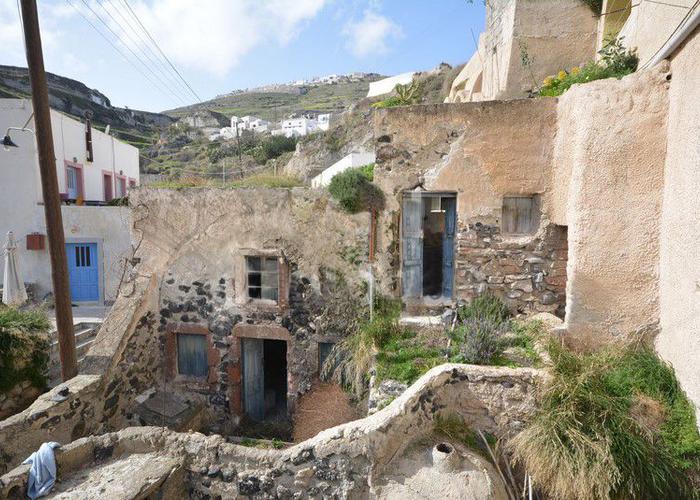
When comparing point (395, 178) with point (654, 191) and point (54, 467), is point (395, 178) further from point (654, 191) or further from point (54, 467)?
point (54, 467)

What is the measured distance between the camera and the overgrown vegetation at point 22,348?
6863 millimetres

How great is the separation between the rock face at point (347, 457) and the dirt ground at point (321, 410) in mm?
1978

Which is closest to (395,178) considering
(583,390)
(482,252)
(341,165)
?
(482,252)

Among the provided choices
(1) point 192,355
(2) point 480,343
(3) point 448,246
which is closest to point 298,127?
(1) point 192,355

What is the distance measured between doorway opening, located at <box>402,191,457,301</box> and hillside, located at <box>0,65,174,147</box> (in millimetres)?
27533

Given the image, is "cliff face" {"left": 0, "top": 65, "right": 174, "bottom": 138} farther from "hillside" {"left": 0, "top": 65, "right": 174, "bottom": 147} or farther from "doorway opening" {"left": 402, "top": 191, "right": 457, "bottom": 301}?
"doorway opening" {"left": 402, "top": 191, "right": 457, "bottom": 301}

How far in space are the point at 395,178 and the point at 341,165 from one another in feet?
16.8

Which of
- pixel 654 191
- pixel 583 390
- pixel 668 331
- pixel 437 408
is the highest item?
pixel 654 191

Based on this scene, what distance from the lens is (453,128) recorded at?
700cm

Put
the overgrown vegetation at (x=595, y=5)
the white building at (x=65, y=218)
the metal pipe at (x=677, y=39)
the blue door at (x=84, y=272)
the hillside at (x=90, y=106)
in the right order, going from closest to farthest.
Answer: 1. the metal pipe at (x=677, y=39)
2. the overgrown vegetation at (x=595, y=5)
3. the white building at (x=65, y=218)
4. the blue door at (x=84, y=272)
5. the hillside at (x=90, y=106)

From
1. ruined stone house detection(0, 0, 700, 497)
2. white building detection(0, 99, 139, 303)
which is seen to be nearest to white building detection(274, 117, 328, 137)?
white building detection(0, 99, 139, 303)

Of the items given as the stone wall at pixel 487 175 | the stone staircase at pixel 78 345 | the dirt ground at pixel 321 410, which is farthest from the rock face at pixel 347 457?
the stone staircase at pixel 78 345

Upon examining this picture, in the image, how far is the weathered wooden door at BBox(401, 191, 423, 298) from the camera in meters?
7.48

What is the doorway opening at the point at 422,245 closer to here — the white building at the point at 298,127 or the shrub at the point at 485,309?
the shrub at the point at 485,309
